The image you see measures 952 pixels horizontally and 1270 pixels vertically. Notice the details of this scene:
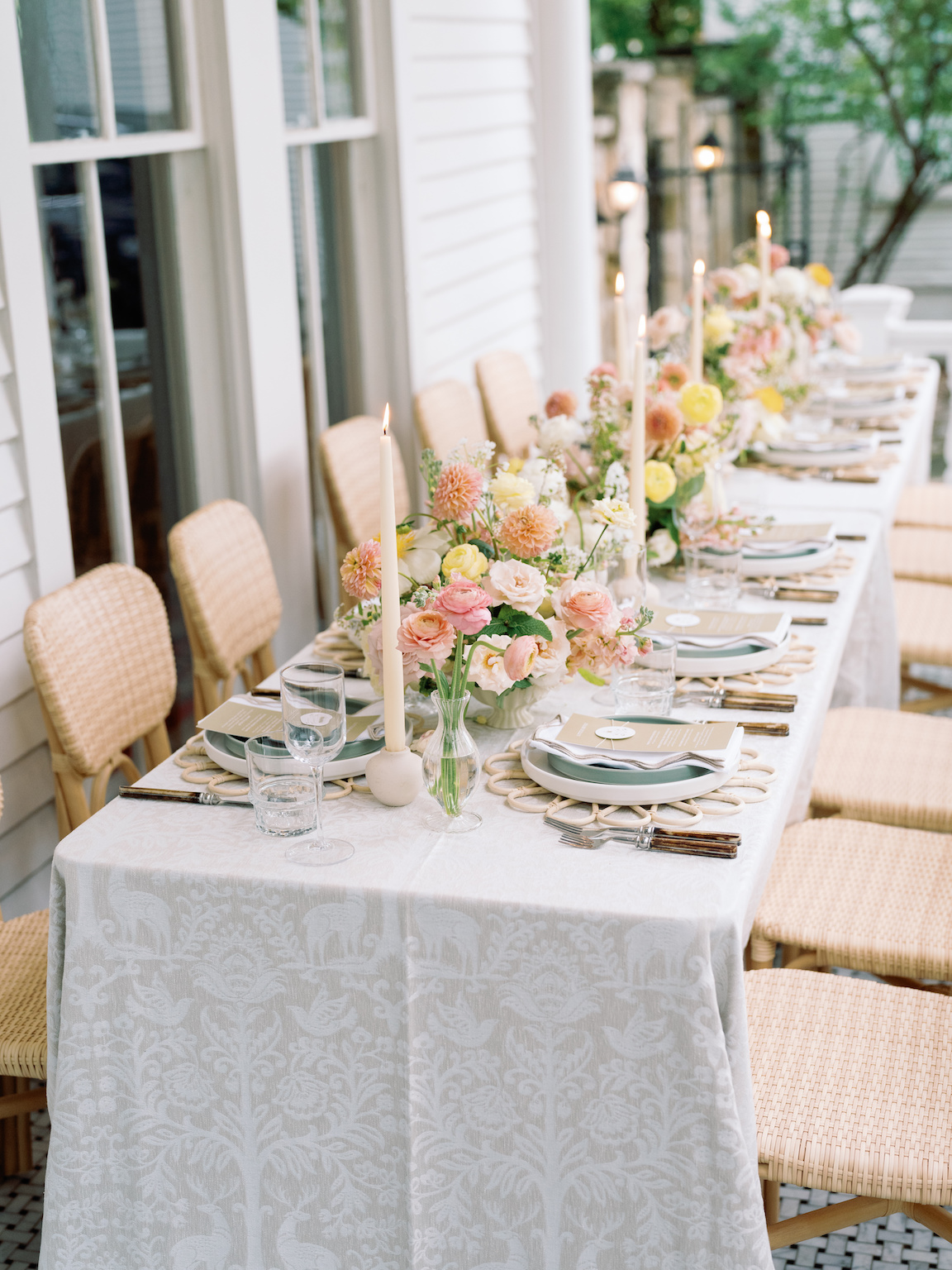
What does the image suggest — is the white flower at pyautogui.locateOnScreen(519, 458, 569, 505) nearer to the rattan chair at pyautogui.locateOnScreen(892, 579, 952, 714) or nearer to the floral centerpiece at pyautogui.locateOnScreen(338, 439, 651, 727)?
the floral centerpiece at pyautogui.locateOnScreen(338, 439, 651, 727)

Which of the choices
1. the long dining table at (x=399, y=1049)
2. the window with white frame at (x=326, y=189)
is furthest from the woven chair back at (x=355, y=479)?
the long dining table at (x=399, y=1049)

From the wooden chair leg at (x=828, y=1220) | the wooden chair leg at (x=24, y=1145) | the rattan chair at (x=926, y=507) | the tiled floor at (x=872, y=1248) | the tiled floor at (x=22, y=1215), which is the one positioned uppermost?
the rattan chair at (x=926, y=507)

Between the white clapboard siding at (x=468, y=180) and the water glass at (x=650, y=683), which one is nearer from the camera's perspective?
the water glass at (x=650, y=683)

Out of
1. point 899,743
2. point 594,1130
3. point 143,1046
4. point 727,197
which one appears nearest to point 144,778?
point 143,1046

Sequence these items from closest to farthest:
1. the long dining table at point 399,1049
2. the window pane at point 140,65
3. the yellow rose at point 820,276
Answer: the long dining table at point 399,1049 < the window pane at point 140,65 < the yellow rose at point 820,276

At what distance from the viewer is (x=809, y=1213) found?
171 centimetres

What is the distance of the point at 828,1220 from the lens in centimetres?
168

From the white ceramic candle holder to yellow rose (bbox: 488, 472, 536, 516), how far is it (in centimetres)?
38

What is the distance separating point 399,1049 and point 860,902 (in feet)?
2.53

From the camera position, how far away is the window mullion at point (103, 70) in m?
2.58

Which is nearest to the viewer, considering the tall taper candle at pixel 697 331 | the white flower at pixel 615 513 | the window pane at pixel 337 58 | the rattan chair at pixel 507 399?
the white flower at pixel 615 513

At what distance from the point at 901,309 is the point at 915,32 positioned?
16.6 ft

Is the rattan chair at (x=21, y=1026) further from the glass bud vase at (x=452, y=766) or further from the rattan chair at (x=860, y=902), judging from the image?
the rattan chair at (x=860, y=902)

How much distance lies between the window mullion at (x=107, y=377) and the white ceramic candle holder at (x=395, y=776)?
1.32 meters
